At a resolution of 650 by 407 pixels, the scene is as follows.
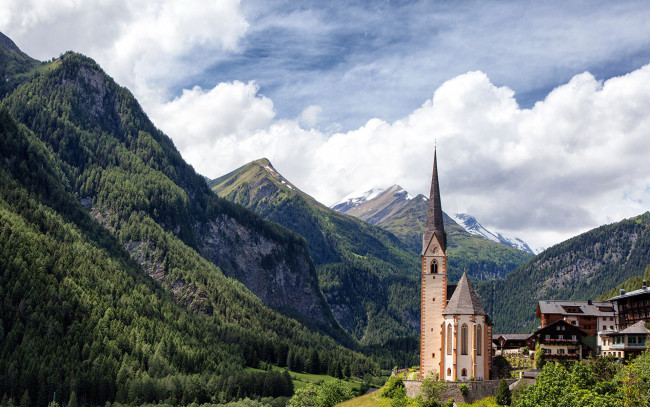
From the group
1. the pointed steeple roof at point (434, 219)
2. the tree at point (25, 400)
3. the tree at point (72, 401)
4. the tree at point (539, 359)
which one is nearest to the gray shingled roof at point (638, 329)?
the tree at point (539, 359)

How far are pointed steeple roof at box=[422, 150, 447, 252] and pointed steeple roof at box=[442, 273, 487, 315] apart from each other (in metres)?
13.9

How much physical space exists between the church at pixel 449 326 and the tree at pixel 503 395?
14072mm

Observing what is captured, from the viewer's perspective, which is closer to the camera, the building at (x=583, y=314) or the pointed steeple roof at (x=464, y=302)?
the pointed steeple roof at (x=464, y=302)

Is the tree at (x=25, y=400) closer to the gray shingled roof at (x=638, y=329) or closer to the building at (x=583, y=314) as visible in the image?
the building at (x=583, y=314)

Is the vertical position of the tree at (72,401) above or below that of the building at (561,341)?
below

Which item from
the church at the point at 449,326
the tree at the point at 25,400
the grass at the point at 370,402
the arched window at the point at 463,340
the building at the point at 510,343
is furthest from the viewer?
the tree at the point at 25,400

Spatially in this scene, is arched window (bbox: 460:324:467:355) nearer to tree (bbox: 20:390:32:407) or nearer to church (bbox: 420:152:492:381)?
church (bbox: 420:152:492:381)

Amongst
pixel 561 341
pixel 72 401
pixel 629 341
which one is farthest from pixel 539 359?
pixel 72 401

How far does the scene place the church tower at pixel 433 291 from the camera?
144 m

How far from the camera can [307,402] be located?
177 meters

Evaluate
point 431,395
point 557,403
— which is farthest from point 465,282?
point 557,403

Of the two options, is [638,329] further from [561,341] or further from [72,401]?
[72,401]

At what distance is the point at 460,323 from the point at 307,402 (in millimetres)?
56090

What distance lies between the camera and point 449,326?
5541 inches
